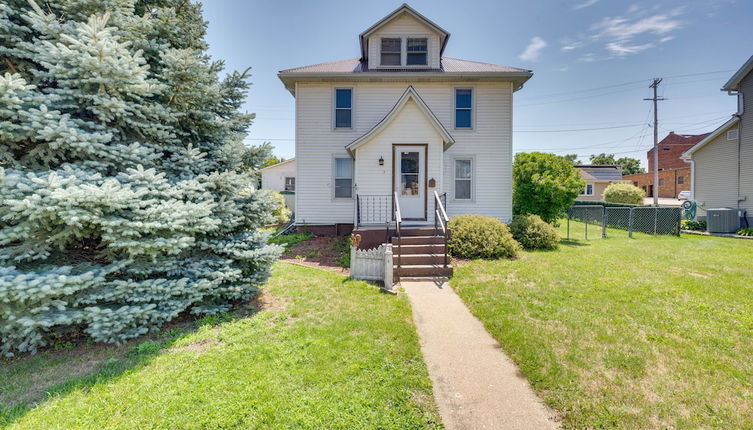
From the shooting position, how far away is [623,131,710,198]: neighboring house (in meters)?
33.6

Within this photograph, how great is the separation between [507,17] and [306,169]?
10210 millimetres

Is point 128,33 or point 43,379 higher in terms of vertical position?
point 128,33

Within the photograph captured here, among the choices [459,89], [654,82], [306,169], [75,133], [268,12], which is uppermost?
[654,82]

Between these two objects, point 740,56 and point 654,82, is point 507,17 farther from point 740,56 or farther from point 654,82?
point 654,82

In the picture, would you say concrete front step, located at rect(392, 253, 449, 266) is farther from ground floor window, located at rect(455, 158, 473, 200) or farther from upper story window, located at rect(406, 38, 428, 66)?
upper story window, located at rect(406, 38, 428, 66)

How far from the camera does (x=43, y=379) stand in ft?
10.4

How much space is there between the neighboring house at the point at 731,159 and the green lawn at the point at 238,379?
21.5 m

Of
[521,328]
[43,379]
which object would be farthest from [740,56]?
[43,379]

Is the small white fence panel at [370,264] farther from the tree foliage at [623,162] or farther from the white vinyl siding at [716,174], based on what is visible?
the tree foliage at [623,162]

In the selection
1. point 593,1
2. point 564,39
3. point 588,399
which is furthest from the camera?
point 564,39

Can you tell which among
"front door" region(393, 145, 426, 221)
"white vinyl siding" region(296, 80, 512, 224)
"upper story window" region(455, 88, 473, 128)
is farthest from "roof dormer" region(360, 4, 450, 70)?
"front door" region(393, 145, 426, 221)

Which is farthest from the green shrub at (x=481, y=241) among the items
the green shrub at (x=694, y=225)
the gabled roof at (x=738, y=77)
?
the gabled roof at (x=738, y=77)

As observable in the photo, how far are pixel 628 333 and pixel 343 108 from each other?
36.6 feet

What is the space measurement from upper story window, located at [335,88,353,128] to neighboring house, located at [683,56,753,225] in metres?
20.3
